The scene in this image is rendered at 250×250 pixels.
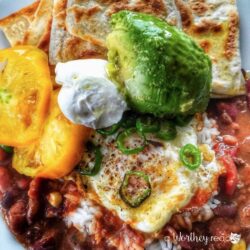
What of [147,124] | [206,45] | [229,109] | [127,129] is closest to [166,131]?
[147,124]

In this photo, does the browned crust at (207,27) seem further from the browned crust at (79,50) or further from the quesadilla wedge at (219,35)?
the browned crust at (79,50)

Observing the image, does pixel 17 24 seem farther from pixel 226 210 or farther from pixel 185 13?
pixel 226 210

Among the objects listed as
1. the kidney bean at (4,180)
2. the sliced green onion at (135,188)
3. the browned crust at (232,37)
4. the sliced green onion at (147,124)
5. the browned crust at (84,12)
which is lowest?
the kidney bean at (4,180)

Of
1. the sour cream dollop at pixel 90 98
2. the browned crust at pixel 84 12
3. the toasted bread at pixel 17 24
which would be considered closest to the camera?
the sour cream dollop at pixel 90 98

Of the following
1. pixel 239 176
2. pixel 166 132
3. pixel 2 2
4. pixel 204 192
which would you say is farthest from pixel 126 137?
pixel 2 2

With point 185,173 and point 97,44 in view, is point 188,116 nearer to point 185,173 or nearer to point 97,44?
point 185,173

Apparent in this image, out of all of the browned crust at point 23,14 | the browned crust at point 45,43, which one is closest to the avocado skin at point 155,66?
the browned crust at point 45,43

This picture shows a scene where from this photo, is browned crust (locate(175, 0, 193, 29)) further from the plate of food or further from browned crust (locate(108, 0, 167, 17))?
browned crust (locate(108, 0, 167, 17))
